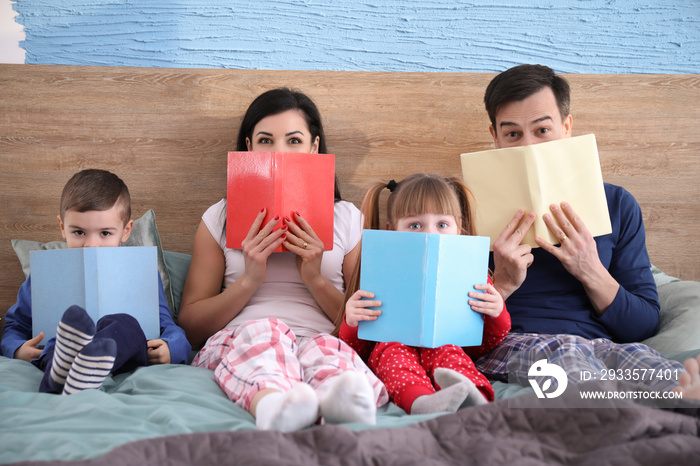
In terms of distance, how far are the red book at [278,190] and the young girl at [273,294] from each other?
21mm

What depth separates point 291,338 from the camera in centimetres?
116

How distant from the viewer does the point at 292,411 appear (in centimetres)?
81

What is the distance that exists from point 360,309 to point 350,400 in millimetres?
337

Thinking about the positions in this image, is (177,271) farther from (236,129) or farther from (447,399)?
(447,399)

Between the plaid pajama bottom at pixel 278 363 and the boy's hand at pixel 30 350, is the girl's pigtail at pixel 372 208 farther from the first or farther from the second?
the boy's hand at pixel 30 350

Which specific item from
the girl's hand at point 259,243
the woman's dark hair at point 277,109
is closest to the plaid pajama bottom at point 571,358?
the girl's hand at point 259,243

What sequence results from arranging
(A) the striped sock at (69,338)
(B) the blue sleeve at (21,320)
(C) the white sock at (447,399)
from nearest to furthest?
(C) the white sock at (447,399) < (A) the striped sock at (69,338) < (B) the blue sleeve at (21,320)

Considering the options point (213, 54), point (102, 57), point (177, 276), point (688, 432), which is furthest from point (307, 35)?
point (688, 432)

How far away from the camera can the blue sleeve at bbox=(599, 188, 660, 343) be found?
131 centimetres

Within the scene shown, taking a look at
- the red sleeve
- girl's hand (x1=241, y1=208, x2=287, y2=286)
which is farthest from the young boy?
the red sleeve

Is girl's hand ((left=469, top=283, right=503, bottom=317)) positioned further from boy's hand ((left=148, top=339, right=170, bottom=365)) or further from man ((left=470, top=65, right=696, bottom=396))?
boy's hand ((left=148, top=339, right=170, bottom=365))

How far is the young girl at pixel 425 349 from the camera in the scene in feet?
3.45

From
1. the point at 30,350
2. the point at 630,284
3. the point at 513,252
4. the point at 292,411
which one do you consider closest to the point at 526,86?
the point at 513,252

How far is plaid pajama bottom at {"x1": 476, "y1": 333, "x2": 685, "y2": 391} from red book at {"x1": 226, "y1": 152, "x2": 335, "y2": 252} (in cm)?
49
